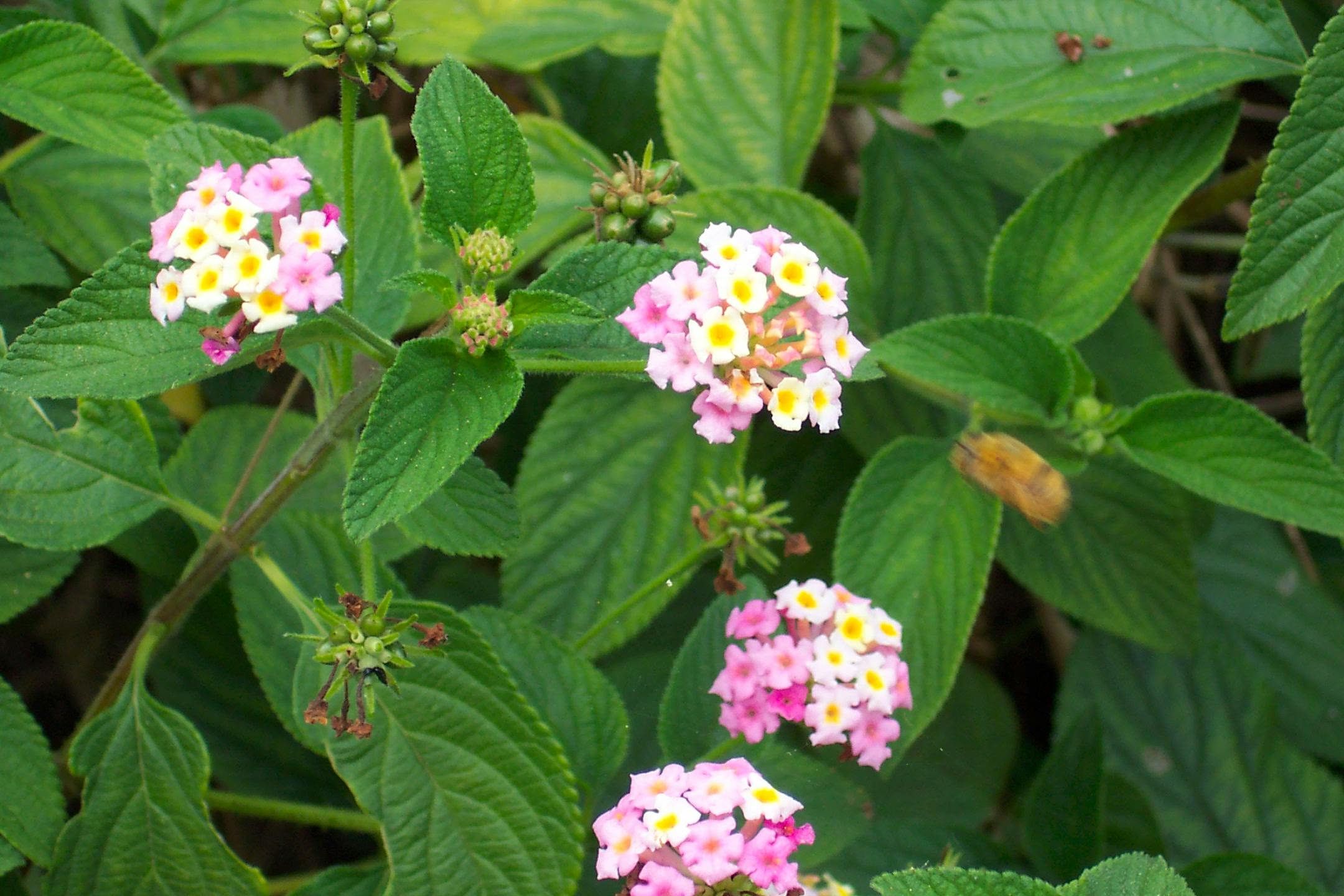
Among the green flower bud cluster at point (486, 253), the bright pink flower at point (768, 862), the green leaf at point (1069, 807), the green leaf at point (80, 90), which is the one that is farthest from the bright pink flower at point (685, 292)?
the green leaf at point (1069, 807)

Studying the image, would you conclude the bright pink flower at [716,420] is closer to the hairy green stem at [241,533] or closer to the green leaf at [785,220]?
the hairy green stem at [241,533]

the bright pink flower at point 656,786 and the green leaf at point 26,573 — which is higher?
the bright pink flower at point 656,786

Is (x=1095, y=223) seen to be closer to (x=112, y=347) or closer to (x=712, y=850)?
(x=712, y=850)

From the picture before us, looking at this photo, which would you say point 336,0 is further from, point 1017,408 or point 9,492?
point 1017,408

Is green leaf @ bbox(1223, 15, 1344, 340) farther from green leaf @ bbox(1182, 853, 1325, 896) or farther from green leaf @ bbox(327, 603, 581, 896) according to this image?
green leaf @ bbox(327, 603, 581, 896)

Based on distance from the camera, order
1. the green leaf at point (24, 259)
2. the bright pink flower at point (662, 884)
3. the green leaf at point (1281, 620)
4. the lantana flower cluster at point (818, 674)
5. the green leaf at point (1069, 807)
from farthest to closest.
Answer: the green leaf at point (1281, 620)
the green leaf at point (1069, 807)
the green leaf at point (24, 259)
the lantana flower cluster at point (818, 674)
the bright pink flower at point (662, 884)

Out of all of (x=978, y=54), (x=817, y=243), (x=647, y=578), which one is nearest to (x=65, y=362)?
(x=647, y=578)
